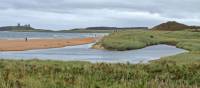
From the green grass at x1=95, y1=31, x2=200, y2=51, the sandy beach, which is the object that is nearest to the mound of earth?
the sandy beach

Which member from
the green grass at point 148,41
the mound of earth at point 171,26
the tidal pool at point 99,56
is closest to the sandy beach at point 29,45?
the green grass at point 148,41

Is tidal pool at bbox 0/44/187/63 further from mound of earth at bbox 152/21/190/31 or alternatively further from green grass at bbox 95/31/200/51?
mound of earth at bbox 152/21/190/31

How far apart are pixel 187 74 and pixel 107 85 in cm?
389

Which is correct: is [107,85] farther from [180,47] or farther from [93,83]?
[180,47]

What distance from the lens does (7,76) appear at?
35.0 ft

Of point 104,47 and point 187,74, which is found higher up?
point 187,74

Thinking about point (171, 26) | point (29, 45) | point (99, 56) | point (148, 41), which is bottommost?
point (29, 45)

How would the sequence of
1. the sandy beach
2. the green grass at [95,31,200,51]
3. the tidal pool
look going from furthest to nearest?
A: the sandy beach < the green grass at [95,31,200,51] < the tidal pool

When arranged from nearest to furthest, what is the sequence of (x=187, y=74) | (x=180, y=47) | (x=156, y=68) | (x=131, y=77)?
(x=131, y=77) → (x=187, y=74) → (x=156, y=68) → (x=180, y=47)

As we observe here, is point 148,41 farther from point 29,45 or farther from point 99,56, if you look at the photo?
point 99,56

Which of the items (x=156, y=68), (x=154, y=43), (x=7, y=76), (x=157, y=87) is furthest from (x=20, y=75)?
(x=154, y=43)

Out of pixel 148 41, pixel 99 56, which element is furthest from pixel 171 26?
pixel 99 56

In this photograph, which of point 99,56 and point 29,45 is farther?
point 29,45

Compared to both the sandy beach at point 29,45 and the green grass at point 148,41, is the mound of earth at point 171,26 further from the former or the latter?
the green grass at point 148,41
